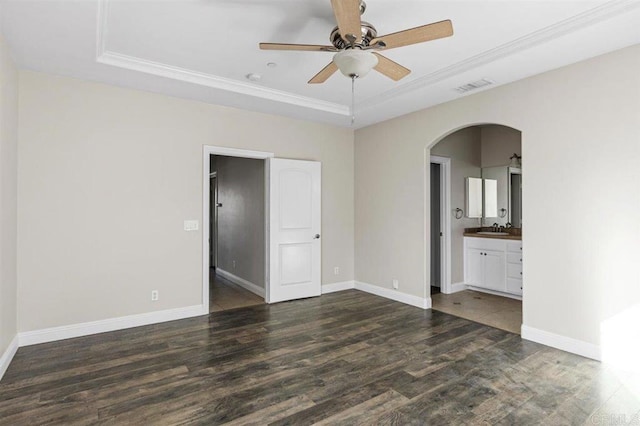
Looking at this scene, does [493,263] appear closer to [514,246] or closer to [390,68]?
[514,246]

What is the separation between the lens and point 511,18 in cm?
267

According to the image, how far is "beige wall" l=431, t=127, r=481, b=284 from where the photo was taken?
5566 millimetres

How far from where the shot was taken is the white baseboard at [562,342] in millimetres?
3090

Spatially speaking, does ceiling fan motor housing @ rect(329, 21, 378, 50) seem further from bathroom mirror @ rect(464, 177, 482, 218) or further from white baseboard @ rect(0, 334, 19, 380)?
bathroom mirror @ rect(464, 177, 482, 218)

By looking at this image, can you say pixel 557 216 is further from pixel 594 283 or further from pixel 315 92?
pixel 315 92

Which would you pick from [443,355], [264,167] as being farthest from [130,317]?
[443,355]

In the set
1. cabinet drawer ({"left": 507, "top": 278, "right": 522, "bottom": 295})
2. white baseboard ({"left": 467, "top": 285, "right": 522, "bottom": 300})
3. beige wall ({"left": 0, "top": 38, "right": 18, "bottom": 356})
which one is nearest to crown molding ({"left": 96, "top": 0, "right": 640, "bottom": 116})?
beige wall ({"left": 0, "top": 38, "right": 18, "bottom": 356})

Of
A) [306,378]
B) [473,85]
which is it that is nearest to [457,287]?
[473,85]

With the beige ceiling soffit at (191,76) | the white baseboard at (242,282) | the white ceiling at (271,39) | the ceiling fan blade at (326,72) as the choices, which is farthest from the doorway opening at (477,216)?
the ceiling fan blade at (326,72)

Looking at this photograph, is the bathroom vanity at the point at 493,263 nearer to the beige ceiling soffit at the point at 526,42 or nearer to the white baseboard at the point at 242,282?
the beige ceiling soffit at the point at 526,42

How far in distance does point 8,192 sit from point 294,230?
126 inches

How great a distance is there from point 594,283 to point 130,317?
4.70 meters

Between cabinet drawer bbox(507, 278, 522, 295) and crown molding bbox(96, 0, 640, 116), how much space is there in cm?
310

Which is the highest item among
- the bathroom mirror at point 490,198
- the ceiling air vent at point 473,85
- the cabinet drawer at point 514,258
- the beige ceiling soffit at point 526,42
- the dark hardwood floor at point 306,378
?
the beige ceiling soffit at point 526,42
